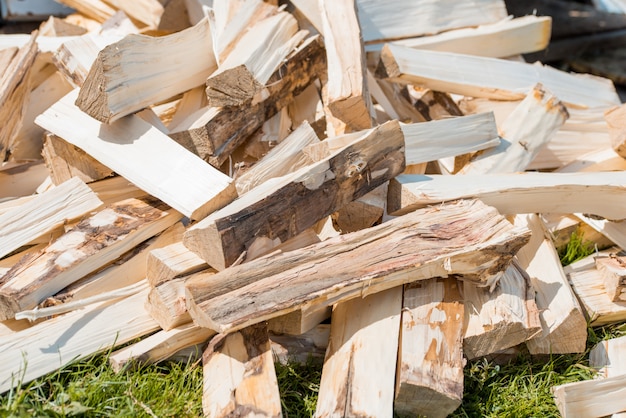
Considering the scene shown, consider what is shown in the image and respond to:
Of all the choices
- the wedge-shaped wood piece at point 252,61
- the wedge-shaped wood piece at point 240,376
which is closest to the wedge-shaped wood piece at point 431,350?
the wedge-shaped wood piece at point 240,376

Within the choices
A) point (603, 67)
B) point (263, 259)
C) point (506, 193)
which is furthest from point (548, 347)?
point (603, 67)

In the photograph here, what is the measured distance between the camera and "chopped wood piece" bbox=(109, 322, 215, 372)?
259 cm

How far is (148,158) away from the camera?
2.93 meters

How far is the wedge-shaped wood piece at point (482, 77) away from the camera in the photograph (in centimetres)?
359

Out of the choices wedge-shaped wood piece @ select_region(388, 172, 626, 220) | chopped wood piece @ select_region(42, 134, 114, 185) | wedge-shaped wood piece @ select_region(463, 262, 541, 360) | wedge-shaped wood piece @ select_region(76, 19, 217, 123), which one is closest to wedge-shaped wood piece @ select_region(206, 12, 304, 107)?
wedge-shaped wood piece @ select_region(76, 19, 217, 123)

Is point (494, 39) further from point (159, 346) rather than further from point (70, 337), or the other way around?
point (70, 337)

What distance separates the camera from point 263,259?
254cm

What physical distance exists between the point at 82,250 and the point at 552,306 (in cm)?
194

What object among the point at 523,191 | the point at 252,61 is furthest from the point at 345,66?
the point at 523,191

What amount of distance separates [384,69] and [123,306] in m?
1.78

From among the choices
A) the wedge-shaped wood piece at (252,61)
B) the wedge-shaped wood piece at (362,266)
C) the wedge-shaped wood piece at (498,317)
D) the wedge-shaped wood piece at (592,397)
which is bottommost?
the wedge-shaped wood piece at (592,397)

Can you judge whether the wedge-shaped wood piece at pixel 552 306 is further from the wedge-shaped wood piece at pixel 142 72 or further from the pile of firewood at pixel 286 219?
the wedge-shaped wood piece at pixel 142 72

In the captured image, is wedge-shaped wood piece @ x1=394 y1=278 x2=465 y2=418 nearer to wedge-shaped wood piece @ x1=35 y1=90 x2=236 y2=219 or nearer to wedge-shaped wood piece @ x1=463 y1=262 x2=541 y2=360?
wedge-shaped wood piece @ x1=463 y1=262 x2=541 y2=360

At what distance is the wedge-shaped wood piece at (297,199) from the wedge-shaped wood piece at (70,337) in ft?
1.33
